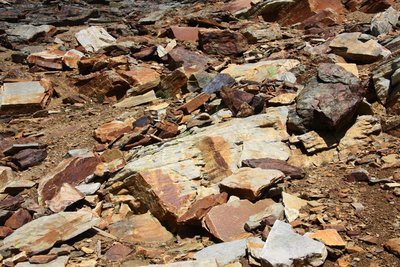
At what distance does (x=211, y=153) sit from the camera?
519 centimetres

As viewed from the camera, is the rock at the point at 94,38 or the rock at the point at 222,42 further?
the rock at the point at 94,38

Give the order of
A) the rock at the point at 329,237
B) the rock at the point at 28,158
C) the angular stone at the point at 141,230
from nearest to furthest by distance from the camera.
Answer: the rock at the point at 329,237, the angular stone at the point at 141,230, the rock at the point at 28,158

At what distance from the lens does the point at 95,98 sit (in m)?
8.38

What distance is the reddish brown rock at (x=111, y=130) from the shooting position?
6.43 m

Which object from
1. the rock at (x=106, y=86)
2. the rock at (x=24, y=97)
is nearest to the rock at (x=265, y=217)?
the rock at (x=106, y=86)

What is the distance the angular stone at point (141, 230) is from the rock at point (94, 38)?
658 centimetres

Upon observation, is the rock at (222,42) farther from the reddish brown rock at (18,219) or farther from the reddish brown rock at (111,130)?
the reddish brown rock at (18,219)

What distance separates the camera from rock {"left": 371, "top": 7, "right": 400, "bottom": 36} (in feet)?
26.8

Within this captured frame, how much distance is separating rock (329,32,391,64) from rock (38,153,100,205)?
14.7ft

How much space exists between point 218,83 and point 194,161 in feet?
6.92

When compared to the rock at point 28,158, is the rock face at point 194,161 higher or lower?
higher

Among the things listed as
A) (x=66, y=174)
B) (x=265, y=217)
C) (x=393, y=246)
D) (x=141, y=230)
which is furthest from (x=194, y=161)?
(x=393, y=246)

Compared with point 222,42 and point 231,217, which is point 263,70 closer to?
point 222,42

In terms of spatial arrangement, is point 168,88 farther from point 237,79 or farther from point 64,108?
point 64,108
